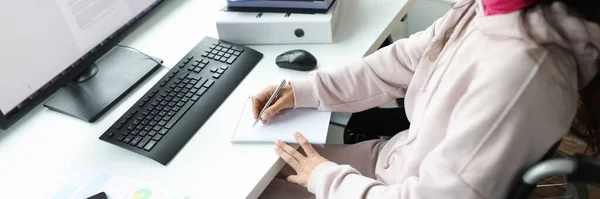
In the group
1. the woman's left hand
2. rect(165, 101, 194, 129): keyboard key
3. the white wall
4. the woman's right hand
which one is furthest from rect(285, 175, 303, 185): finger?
the white wall

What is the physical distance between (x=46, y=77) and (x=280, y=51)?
19.5 inches

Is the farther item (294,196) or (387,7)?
(387,7)

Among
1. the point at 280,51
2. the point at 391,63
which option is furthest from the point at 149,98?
the point at 391,63

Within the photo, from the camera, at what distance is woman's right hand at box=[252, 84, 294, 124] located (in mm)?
968

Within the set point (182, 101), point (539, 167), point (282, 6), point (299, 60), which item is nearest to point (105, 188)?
point (182, 101)

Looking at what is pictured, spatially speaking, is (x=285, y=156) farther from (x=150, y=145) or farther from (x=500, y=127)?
(x=500, y=127)

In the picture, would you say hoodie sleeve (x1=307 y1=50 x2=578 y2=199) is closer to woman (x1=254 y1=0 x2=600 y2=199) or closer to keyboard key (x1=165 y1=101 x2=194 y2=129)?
woman (x1=254 y1=0 x2=600 y2=199)

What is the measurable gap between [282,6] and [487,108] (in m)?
0.65

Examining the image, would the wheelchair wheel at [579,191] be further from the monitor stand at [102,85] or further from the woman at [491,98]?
the monitor stand at [102,85]

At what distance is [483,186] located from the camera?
67 centimetres

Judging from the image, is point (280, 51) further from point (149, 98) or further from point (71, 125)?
point (71, 125)

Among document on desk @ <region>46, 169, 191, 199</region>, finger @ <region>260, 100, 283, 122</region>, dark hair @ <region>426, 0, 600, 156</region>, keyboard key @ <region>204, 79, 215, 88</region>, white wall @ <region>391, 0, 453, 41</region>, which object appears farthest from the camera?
white wall @ <region>391, 0, 453, 41</region>

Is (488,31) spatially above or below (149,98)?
above

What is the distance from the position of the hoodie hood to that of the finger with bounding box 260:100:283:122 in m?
0.46
